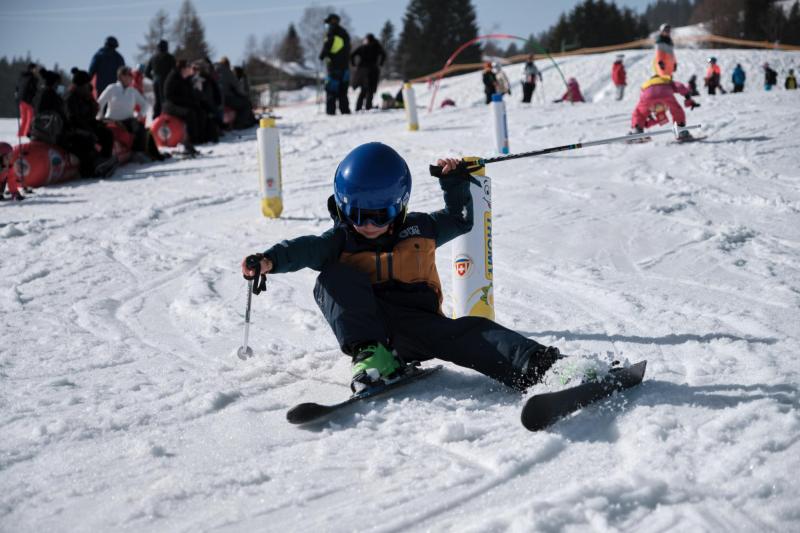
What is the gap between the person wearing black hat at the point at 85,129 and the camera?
1029 centimetres

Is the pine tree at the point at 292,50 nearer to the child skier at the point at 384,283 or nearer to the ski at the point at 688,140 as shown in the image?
the ski at the point at 688,140

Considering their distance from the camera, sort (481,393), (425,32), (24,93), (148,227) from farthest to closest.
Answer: (425,32) → (24,93) → (148,227) → (481,393)

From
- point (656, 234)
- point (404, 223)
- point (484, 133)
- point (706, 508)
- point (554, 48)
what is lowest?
point (706, 508)

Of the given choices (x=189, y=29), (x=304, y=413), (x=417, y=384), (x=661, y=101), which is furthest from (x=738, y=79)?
(x=189, y=29)

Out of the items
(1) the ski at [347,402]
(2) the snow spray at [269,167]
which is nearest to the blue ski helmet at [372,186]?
(1) the ski at [347,402]

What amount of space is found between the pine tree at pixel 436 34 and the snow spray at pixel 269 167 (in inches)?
1823

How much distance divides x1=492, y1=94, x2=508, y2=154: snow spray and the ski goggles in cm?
723

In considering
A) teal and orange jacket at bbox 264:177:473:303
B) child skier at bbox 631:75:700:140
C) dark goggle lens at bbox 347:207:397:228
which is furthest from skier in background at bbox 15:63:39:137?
dark goggle lens at bbox 347:207:397:228

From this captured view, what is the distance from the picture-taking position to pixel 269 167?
288 inches

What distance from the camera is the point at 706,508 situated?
2.07 metres

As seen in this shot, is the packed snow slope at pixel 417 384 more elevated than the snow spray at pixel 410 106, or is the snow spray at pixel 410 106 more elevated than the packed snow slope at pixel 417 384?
the snow spray at pixel 410 106

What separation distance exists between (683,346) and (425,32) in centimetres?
5224

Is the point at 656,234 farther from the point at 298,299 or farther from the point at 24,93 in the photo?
the point at 24,93

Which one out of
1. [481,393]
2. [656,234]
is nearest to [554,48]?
[656,234]
